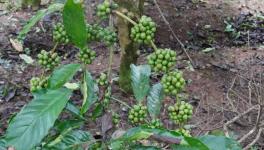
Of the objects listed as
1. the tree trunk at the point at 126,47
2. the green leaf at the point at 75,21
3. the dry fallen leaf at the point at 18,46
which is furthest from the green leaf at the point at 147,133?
the dry fallen leaf at the point at 18,46

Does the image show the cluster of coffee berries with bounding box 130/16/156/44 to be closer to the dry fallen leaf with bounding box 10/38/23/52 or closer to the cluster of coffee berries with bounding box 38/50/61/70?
the cluster of coffee berries with bounding box 38/50/61/70

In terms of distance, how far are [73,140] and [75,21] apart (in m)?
0.27

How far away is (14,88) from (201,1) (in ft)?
8.41

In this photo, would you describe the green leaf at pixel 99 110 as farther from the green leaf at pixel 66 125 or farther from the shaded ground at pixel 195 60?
the shaded ground at pixel 195 60

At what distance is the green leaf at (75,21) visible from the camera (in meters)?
0.91

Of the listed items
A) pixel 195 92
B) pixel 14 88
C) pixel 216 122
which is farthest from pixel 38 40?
pixel 216 122

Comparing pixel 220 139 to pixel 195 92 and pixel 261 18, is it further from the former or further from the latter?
pixel 261 18

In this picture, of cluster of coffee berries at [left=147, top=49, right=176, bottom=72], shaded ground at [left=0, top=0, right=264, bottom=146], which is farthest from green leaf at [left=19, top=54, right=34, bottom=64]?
cluster of coffee berries at [left=147, top=49, right=176, bottom=72]

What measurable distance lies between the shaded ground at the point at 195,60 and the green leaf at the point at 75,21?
1463mm

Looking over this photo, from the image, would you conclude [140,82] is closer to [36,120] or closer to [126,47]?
[36,120]

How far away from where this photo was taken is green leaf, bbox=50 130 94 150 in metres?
0.99

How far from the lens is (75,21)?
933 millimetres

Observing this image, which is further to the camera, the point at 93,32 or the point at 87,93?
the point at 93,32

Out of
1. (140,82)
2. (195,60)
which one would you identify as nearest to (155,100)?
(140,82)
